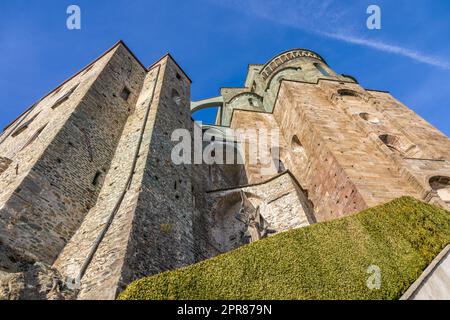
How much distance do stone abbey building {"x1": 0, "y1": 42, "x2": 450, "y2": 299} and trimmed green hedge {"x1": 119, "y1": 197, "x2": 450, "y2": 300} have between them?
5.14 feet

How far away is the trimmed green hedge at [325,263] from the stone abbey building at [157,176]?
5.14 feet

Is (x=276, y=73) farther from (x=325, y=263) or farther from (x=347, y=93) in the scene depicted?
(x=325, y=263)

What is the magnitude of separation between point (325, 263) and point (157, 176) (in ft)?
19.4

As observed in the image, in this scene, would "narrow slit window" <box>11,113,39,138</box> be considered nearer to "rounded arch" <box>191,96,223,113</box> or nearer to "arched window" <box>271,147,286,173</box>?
"arched window" <box>271,147,286,173</box>

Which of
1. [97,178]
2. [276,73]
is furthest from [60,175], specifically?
[276,73]

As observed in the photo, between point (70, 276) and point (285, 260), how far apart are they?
4.68m

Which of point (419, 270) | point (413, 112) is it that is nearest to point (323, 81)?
point (413, 112)

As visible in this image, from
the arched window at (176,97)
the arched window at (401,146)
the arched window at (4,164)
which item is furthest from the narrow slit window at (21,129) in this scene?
the arched window at (401,146)

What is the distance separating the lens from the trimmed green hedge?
233 inches

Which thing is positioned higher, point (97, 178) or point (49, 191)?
point (97, 178)

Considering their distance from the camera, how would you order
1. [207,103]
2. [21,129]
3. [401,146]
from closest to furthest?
[401,146] → [21,129] → [207,103]

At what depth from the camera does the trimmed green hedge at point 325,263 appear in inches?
233

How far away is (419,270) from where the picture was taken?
655 cm

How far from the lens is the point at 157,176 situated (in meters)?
10.7
